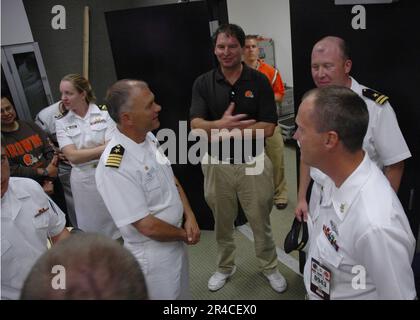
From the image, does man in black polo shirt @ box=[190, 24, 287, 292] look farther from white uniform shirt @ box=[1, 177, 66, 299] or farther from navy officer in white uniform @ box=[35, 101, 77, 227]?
navy officer in white uniform @ box=[35, 101, 77, 227]

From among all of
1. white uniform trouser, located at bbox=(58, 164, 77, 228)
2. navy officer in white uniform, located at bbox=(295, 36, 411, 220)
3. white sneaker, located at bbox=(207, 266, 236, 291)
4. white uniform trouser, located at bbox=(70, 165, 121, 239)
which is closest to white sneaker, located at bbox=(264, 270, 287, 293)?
white sneaker, located at bbox=(207, 266, 236, 291)

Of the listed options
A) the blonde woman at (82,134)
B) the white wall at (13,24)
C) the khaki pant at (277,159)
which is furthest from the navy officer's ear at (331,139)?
the white wall at (13,24)

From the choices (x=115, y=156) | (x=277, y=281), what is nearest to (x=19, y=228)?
(x=115, y=156)

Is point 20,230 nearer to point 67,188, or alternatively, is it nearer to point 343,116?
point 343,116

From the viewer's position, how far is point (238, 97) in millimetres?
2186

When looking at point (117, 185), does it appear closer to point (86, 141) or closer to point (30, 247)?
point (30, 247)

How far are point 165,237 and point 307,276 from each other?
67 centimetres

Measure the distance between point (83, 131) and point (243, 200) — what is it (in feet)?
4.30

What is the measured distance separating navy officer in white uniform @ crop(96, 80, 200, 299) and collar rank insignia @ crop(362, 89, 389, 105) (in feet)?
3.60

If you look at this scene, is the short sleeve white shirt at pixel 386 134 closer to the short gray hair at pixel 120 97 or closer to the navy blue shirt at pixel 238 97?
the navy blue shirt at pixel 238 97

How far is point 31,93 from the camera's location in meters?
3.88

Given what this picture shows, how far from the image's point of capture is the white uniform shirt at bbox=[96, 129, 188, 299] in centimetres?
153

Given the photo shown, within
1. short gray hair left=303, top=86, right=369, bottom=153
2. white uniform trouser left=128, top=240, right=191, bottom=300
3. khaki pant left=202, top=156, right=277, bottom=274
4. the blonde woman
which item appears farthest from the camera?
the blonde woman
